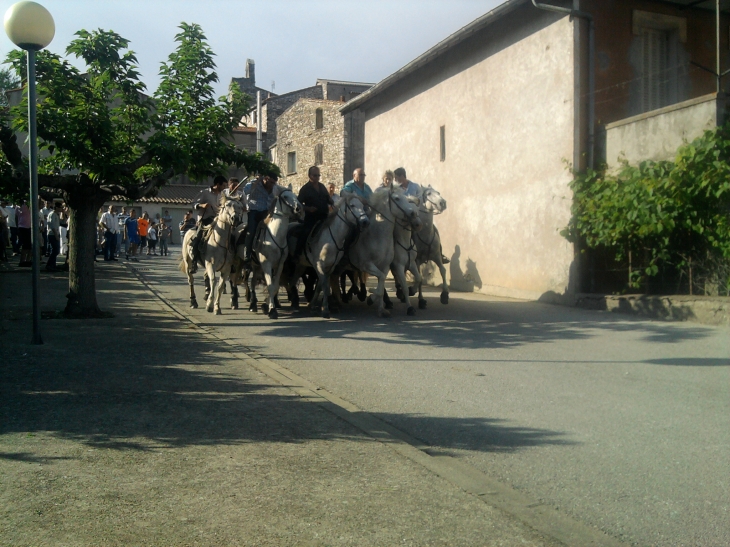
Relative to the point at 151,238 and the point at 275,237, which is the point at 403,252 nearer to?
the point at 275,237

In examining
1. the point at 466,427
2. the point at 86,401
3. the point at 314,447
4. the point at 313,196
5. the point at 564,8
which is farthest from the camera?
the point at 564,8

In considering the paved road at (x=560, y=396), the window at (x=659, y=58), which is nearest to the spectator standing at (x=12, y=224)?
the paved road at (x=560, y=396)

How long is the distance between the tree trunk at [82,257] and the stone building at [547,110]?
909 centimetres

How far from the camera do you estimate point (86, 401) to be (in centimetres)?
679

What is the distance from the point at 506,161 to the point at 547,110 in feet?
6.31

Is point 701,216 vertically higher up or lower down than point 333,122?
lower down

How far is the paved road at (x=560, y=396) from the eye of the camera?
15.1 ft

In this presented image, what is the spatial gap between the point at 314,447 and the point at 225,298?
1109cm

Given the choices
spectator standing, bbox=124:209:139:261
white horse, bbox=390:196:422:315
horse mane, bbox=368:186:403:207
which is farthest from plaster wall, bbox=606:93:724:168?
spectator standing, bbox=124:209:139:261

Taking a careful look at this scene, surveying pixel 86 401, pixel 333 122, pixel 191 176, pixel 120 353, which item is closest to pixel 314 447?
pixel 86 401

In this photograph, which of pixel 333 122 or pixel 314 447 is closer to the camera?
pixel 314 447

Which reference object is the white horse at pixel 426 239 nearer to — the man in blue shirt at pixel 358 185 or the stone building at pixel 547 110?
the man in blue shirt at pixel 358 185

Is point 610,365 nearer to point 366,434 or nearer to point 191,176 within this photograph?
point 366,434

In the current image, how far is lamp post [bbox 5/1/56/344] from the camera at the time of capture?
938cm
